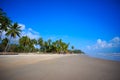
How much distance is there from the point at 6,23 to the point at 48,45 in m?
40.2

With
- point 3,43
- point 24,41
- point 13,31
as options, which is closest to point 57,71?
point 13,31

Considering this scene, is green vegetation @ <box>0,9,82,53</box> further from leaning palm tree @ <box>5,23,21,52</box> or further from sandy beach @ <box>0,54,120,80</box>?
sandy beach @ <box>0,54,120,80</box>

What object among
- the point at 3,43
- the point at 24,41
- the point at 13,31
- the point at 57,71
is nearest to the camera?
the point at 57,71

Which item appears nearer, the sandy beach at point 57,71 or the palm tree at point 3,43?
the sandy beach at point 57,71

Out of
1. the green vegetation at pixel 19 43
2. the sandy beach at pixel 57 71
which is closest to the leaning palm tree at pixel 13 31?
the green vegetation at pixel 19 43

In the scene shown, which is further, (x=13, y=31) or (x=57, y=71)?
(x=13, y=31)

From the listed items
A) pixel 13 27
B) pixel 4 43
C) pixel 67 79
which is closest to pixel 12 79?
pixel 67 79

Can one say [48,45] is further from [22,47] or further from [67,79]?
[67,79]

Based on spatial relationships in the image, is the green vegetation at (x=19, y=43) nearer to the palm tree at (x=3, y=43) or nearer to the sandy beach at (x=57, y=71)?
the palm tree at (x=3, y=43)

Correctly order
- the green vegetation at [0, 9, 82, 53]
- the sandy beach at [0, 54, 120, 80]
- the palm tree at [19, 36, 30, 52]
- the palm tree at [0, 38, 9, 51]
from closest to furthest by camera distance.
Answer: the sandy beach at [0, 54, 120, 80] → the green vegetation at [0, 9, 82, 53] → the palm tree at [0, 38, 9, 51] → the palm tree at [19, 36, 30, 52]

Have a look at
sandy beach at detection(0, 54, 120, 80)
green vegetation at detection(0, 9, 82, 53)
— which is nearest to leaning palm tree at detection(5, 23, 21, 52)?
green vegetation at detection(0, 9, 82, 53)

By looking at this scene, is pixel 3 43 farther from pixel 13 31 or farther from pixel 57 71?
pixel 57 71

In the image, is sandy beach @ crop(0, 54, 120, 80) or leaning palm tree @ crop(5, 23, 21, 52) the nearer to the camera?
sandy beach @ crop(0, 54, 120, 80)

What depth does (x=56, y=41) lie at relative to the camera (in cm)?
7950
